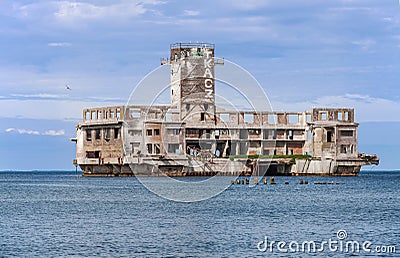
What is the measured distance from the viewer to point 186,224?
44750 millimetres

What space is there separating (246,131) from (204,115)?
6.35 meters

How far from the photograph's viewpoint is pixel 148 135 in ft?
355

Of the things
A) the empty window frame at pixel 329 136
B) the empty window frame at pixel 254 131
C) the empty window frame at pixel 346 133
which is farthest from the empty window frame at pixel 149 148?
the empty window frame at pixel 346 133

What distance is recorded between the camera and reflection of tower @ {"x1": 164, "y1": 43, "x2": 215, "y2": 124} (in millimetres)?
114500

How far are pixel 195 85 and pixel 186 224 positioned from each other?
71.7 meters

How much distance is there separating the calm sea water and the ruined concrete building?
37844mm

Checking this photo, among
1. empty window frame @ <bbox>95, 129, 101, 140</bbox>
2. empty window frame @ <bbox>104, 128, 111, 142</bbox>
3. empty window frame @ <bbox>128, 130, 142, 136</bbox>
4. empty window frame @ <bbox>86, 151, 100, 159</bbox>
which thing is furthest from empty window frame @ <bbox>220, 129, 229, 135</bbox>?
empty window frame @ <bbox>86, 151, 100, 159</bbox>

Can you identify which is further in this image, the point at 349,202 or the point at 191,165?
the point at 191,165

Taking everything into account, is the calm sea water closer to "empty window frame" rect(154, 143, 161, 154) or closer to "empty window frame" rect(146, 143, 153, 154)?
"empty window frame" rect(146, 143, 153, 154)

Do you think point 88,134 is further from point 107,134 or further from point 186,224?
point 186,224

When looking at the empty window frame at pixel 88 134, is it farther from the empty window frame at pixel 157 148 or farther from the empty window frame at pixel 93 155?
the empty window frame at pixel 157 148

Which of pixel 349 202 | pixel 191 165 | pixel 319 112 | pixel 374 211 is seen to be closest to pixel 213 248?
pixel 374 211

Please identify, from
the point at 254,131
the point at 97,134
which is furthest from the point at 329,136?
the point at 97,134

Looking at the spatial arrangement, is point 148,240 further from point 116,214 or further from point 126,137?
point 126,137
